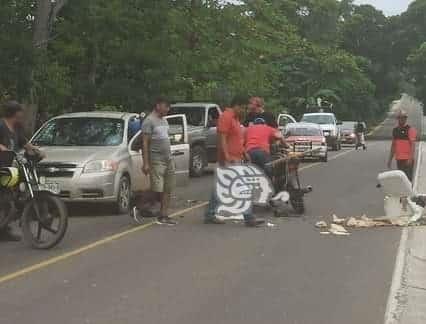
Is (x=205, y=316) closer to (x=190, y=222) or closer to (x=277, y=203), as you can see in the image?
(x=190, y=222)

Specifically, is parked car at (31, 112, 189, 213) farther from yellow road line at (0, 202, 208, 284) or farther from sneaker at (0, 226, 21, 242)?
sneaker at (0, 226, 21, 242)

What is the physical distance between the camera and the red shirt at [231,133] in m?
11.5

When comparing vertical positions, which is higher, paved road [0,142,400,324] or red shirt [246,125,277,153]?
red shirt [246,125,277,153]

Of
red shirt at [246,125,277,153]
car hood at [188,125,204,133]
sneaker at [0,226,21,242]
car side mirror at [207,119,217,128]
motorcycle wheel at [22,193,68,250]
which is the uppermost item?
red shirt at [246,125,277,153]

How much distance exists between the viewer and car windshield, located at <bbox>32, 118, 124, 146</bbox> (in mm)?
13438

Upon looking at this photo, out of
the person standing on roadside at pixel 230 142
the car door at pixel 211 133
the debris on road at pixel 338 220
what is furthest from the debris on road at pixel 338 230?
the car door at pixel 211 133

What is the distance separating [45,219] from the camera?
31.2ft

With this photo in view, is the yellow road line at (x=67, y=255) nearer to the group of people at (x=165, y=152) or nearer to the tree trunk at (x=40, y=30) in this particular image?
the group of people at (x=165, y=152)

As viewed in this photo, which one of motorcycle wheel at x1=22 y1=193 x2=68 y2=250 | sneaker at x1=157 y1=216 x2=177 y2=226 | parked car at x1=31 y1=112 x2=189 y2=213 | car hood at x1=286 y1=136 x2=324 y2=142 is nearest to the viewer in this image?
motorcycle wheel at x1=22 y1=193 x2=68 y2=250

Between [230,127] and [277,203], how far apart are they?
188 centimetres

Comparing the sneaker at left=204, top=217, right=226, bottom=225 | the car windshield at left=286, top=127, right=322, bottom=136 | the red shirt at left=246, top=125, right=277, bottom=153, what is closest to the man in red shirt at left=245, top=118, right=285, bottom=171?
the red shirt at left=246, top=125, right=277, bottom=153

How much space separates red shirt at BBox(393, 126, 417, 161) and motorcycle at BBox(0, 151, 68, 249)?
22.7ft

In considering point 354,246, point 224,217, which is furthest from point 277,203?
point 354,246

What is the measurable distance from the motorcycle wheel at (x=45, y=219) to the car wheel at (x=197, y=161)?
37.4 ft
